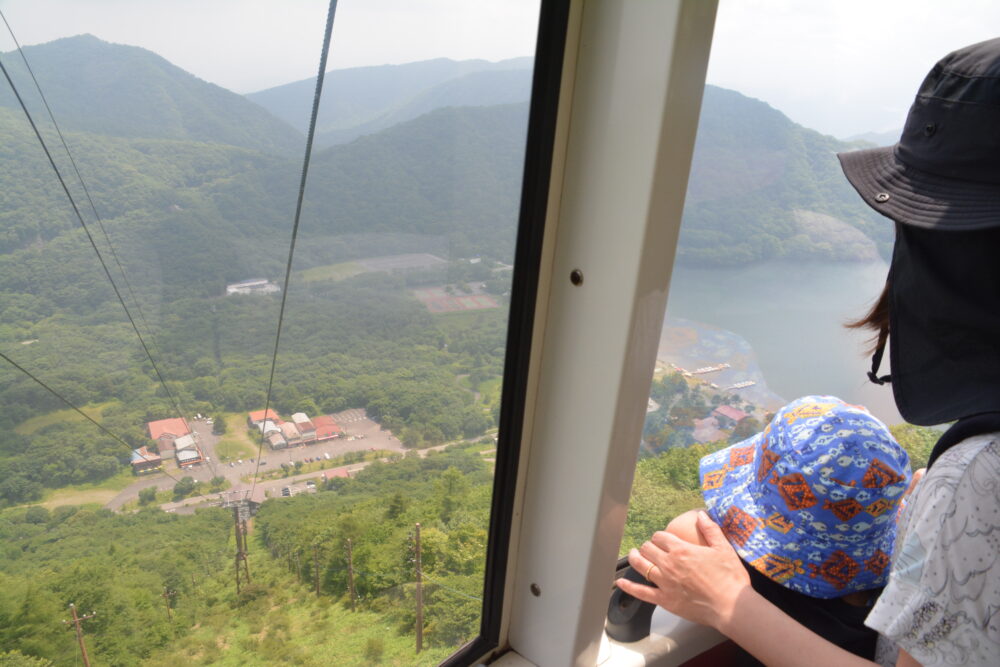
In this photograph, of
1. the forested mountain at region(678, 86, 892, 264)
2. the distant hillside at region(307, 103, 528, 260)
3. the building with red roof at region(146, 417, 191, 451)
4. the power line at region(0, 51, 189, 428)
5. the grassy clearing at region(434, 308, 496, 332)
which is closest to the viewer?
the power line at region(0, 51, 189, 428)

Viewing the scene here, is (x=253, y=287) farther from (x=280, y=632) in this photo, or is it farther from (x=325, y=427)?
(x=280, y=632)

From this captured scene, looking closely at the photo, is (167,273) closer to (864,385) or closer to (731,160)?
(731,160)

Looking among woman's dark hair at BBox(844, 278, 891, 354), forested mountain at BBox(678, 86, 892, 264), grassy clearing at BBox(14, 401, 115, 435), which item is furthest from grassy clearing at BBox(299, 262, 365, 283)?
woman's dark hair at BBox(844, 278, 891, 354)

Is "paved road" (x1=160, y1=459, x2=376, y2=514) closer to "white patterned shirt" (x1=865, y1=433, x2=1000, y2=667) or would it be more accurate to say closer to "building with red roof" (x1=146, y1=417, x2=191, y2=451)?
"building with red roof" (x1=146, y1=417, x2=191, y2=451)

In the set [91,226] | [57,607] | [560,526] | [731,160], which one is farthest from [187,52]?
[731,160]

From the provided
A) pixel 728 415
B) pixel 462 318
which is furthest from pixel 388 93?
pixel 728 415

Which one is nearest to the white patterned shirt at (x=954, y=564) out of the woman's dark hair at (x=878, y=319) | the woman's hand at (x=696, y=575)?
the woman's dark hair at (x=878, y=319)

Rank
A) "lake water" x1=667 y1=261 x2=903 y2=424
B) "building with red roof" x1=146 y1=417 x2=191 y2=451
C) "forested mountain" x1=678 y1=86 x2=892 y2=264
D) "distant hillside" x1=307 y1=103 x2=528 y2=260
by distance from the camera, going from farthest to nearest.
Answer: "lake water" x1=667 y1=261 x2=903 y2=424 < "forested mountain" x1=678 y1=86 x2=892 y2=264 < "distant hillside" x1=307 y1=103 x2=528 y2=260 < "building with red roof" x1=146 y1=417 x2=191 y2=451
